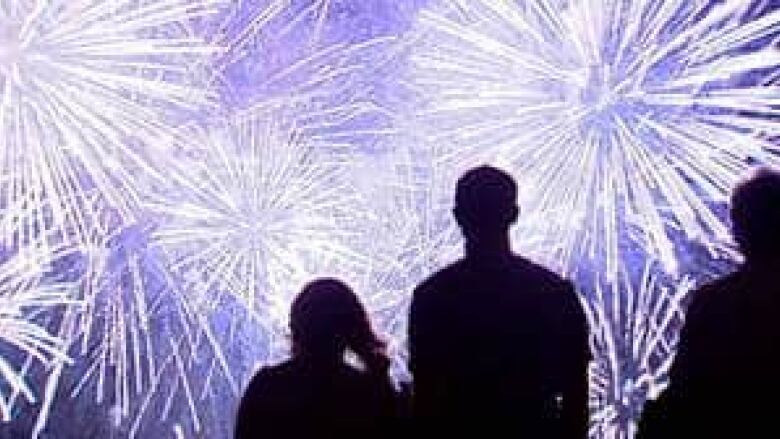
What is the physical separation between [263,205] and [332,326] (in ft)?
17.2

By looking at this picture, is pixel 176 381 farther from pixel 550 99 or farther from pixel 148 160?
pixel 550 99

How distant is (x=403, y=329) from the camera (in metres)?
8.51

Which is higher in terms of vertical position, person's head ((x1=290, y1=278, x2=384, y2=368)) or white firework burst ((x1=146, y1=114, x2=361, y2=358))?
person's head ((x1=290, y1=278, x2=384, y2=368))

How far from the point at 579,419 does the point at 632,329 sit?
23.1 feet

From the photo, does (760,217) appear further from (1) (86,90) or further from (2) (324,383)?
(1) (86,90)

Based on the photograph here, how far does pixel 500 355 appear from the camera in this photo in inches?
117

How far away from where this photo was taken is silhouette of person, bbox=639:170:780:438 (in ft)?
8.95

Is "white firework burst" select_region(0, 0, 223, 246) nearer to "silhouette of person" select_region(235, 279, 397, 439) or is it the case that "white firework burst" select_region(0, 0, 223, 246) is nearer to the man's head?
"silhouette of person" select_region(235, 279, 397, 439)

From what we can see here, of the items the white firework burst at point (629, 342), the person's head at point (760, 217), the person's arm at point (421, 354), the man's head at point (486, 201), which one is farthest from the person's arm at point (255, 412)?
the white firework burst at point (629, 342)

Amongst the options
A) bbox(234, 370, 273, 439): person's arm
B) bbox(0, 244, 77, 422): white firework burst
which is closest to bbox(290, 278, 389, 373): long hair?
bbox(234, 370, 273, 439): person's arm

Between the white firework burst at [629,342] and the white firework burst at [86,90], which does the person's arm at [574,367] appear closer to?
the white firework burst at [86,90]

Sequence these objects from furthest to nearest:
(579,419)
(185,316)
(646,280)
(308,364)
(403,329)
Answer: (185,316) → (646,280) → (403,329) → (308,364) → (579,419)

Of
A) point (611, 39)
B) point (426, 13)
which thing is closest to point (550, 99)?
point (611, 39)

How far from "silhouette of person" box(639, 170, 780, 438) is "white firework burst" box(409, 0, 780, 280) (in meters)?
4.68
